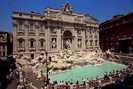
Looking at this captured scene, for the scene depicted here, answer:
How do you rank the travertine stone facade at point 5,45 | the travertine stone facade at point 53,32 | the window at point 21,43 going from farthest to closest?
the travertine stone facade at point 5,45 → the travertine stone facade at point 53,32 → the window at point 21,43

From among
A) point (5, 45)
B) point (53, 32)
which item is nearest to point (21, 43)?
point (5, 45)

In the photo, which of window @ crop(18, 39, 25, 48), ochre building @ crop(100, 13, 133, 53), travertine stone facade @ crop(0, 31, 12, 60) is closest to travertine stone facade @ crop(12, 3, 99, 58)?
window @ crop(18, 39, 25, 48)

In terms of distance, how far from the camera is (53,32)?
22875mm

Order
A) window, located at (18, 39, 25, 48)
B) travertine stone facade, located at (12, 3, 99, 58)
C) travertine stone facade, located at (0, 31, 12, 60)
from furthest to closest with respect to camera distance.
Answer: travertine stone facade, located at (0, 31, 12, 60) < travertine stone facade, located at (12, 3, 99, 58) < window, located at (18, 39, 25, 48)

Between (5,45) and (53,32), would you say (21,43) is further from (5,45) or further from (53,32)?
(53,32)

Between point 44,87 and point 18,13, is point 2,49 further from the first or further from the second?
point 44,87

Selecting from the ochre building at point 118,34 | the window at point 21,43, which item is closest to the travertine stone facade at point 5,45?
the window at point 21,43

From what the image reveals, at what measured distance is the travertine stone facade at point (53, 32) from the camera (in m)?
20.3

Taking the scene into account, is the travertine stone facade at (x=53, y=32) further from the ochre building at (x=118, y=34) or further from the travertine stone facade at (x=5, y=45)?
the travertine stone facade at (x=5, y=45)

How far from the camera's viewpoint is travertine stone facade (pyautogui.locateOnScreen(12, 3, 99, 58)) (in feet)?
66.6

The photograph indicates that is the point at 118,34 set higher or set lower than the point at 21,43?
higher

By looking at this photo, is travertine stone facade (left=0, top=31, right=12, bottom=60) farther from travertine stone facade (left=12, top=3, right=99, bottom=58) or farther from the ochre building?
the ochre building

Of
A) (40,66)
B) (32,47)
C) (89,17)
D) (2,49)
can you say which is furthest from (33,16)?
(89,17)

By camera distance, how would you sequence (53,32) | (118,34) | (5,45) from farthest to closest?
(118,34) → (53,32) → (5,45)
